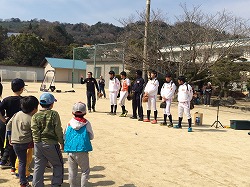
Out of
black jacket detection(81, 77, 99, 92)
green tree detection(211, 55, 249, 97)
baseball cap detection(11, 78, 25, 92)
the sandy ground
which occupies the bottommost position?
the sandy ground

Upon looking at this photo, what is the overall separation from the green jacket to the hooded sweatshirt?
13 centimetres

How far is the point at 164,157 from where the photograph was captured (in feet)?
21.2

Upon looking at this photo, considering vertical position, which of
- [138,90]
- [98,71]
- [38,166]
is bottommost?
[38,166]

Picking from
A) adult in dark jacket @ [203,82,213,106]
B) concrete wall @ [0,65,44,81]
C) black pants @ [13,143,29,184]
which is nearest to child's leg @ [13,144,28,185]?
black pants @ [13,143,29,184]

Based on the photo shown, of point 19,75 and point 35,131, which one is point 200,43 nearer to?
point 35,131

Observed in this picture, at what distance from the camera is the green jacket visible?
4.14 m

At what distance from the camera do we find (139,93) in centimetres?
1115

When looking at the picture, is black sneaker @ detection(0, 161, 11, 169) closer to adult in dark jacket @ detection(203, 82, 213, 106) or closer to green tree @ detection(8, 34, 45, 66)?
adult in dark jacket @ detection(203, 82, 213, 106)

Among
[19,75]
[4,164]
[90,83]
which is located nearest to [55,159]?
[4,164]

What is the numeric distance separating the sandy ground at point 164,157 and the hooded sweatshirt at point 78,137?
35.1 inches

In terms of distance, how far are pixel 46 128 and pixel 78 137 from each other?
1.45 feet

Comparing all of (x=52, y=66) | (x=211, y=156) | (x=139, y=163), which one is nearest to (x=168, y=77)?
(x=211, y=156)

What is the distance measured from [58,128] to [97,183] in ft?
4.08

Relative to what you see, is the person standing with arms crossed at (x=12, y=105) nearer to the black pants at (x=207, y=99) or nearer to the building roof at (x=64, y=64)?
the black pants at (x=207, y=99)
